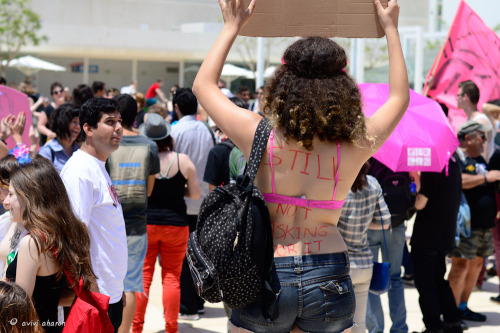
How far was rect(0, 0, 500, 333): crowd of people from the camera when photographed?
294 centimetres

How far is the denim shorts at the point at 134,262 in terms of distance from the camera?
5.57 m

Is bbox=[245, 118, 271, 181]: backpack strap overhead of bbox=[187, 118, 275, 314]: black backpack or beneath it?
overhead

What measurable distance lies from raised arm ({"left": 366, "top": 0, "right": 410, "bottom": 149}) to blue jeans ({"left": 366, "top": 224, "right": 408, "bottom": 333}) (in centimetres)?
305

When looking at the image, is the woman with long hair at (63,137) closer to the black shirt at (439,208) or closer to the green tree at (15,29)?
the black shirt at (439,208)

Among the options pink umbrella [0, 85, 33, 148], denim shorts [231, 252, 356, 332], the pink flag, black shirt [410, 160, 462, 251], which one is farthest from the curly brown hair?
the pink flag

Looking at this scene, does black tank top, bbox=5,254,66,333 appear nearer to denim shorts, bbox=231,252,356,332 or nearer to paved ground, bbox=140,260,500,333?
denim shorts, bbox=231,252,356,332

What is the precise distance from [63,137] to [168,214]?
132cm

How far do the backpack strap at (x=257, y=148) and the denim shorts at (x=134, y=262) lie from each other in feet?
9.41

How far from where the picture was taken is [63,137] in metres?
6.65

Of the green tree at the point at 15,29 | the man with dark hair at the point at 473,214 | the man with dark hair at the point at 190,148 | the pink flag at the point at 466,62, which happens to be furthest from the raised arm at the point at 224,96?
the green tree at the point at 15,29

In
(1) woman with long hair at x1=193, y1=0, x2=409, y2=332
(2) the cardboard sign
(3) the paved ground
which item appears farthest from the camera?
(3) the paved ground

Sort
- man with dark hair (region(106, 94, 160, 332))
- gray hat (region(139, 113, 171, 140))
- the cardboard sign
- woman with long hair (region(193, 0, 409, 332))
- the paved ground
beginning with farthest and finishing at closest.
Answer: the paved ground, gray hat (region(139, 113, 171, 140)), man with dark hair (region(106, 94, 160, 332)), the cardboard sign, woman with long hair (region(193, 0, 409, 332))

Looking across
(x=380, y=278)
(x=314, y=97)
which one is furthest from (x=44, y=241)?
(x=380, y=278)

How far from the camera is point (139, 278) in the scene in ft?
18.5
